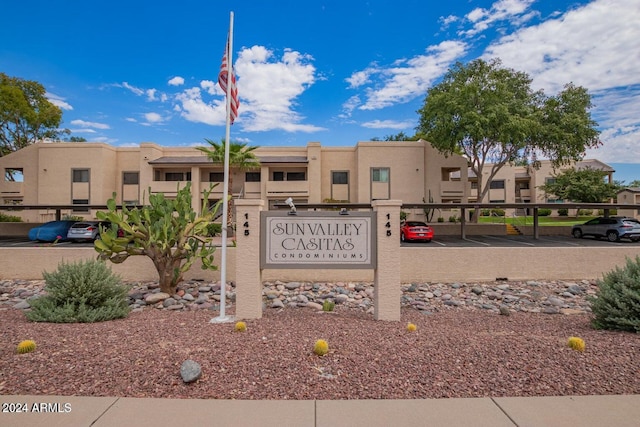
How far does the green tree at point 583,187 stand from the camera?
39406 millimetres

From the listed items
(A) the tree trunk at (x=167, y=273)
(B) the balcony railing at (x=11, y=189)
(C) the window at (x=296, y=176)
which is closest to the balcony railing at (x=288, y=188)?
(C) the window at (x=296, y=176)

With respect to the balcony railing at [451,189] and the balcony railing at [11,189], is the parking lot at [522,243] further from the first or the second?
the balcony railing at [11,189]

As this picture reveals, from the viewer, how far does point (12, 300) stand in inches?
426

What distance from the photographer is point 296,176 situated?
33.2m

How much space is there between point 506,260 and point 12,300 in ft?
54.9

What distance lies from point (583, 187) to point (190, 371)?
47.3 m

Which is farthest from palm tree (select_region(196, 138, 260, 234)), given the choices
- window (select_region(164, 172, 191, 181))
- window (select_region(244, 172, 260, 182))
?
window (select_region(164, 172, 191, 181))

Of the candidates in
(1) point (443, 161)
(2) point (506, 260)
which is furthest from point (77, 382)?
(1) point (443, 161)

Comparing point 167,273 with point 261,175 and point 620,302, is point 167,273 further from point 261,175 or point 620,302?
point 261,175

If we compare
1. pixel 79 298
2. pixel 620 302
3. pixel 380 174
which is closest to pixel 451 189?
pixel 380 174

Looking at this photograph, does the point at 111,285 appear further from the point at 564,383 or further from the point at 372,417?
the point at 564,383

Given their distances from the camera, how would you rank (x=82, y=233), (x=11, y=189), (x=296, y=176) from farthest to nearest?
(x=296, y=176) → (x=11, y=189) → (x=82, y=233)

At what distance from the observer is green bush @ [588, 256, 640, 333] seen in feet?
19.0

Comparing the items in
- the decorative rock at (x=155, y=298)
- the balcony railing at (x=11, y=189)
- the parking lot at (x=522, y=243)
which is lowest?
the decorative rock at (x=155, y=298)
